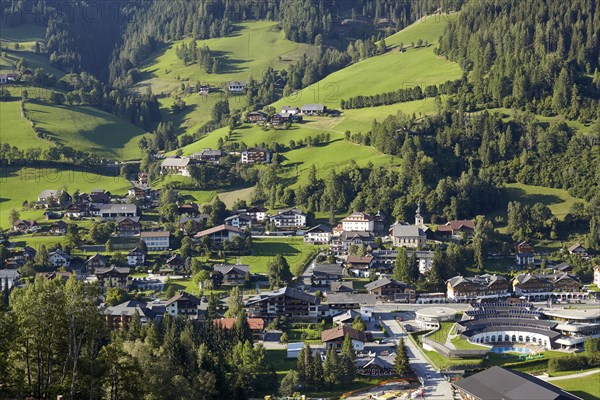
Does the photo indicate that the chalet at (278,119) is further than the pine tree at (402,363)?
Yes

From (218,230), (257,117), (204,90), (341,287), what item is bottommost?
(341,287)

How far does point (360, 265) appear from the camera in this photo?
248 feet

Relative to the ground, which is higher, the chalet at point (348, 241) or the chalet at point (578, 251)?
the chalet at point (348, 241)

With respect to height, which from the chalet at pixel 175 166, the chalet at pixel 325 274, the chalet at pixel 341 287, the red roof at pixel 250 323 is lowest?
the red roof at pixel 250 323

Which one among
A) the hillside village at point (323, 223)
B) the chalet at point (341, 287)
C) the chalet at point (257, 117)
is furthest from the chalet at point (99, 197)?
the chalet at point (341, 287)

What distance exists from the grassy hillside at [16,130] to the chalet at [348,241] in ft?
163

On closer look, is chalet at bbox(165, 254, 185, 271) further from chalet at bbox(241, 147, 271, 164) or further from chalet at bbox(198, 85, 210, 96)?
chalet at bbox(198, 85, 210, 96)

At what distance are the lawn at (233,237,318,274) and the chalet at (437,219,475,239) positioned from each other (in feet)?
42.4

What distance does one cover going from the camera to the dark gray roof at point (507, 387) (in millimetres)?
44344

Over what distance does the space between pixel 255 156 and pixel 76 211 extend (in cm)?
2430

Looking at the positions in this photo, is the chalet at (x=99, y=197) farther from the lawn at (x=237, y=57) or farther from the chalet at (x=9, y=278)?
the lawn at (x=237, y=57)

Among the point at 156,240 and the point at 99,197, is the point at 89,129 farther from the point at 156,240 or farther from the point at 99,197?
the point at 156,240

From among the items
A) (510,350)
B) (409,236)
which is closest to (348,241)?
(409,236)

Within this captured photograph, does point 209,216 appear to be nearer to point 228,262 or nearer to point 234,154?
point 228,262
